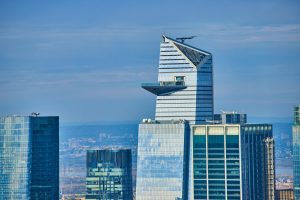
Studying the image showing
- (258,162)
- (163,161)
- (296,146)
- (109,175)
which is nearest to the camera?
(296,146)

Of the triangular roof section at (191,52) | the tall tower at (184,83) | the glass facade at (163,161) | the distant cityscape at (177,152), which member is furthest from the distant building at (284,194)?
the triangular roof section at (191,52)

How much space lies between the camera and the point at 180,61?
127625 millimetres

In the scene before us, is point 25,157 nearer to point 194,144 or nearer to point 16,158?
point 16,158

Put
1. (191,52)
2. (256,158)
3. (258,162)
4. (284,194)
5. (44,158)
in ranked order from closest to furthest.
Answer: (256,158) → (258,162) → (191,52) → (284,194) → (44,158)

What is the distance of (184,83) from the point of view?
421ft

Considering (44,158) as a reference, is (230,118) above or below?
above

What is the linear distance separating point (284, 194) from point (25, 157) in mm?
25143

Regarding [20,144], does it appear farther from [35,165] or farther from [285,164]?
[285,164]

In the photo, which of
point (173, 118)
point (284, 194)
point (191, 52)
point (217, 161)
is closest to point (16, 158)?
point (173, 118)

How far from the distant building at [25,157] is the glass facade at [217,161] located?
19.6 meters

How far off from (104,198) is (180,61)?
1752 centimetres

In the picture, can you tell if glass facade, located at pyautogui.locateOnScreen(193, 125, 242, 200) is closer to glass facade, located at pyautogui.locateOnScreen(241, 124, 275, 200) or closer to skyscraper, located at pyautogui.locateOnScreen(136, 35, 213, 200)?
glass facade, located at pyautogui.locateOnScreen(241, 124, 275, 200)

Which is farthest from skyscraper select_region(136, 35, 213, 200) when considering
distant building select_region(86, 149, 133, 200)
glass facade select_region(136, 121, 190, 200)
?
distant building select_region(86, 149, 133, 200)

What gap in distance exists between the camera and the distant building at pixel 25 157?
137m
